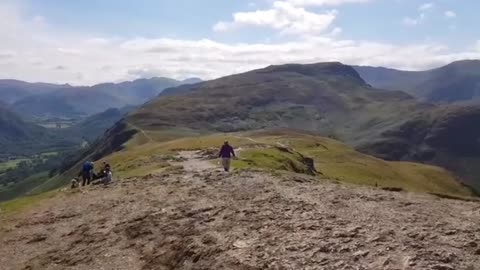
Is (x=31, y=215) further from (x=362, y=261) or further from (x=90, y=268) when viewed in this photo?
(x=362, y=261)

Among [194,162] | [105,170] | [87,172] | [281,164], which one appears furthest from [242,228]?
[281,164]

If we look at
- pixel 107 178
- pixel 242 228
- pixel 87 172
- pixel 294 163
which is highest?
pixel 242 228

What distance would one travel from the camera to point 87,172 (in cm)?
6881

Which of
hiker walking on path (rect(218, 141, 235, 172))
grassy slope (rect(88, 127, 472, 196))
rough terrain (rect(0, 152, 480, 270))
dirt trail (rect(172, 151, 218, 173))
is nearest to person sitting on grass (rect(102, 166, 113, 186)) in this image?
rough terrain (rect(0, 152, 480, 270))

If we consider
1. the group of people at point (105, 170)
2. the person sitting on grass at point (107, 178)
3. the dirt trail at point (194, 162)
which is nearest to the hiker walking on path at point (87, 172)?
the group of people at point (105, 170)

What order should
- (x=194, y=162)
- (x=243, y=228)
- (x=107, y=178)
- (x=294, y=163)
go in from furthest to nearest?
1. (x=294, y=163)
2. (x=194, y=162)
3. (x=107, y=178)
4. (x=243, y=228)

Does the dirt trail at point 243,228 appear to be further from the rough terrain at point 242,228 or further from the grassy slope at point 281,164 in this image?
the grassy slope at point 281,164

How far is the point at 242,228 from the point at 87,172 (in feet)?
122

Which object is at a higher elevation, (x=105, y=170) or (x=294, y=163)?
(x=105, y=170)

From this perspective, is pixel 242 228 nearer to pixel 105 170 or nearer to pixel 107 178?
pixel 107 178

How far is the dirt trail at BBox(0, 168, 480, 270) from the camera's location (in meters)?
28.7

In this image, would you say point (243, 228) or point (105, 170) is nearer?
point (243, 228)

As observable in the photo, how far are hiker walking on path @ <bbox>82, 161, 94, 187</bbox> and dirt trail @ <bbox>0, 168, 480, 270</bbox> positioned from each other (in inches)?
348

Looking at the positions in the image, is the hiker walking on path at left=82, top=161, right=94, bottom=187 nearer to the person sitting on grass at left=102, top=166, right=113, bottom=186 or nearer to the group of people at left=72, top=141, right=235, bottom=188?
the group of people at left=72, top=141, right=235, bottom=188
